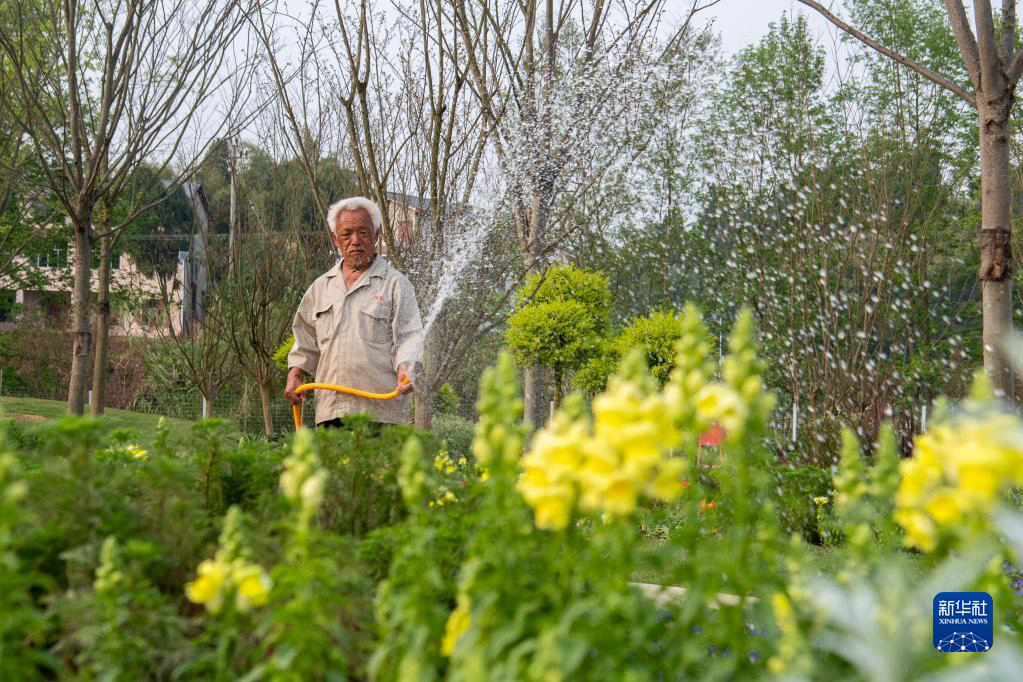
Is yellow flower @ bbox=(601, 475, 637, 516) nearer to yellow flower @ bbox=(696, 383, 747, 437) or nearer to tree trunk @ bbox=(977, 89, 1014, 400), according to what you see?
yellow flower @ bbox=(696, 383, 747, 437)

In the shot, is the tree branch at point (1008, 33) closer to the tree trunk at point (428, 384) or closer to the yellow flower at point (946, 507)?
the tree trunk at point (428, 384)

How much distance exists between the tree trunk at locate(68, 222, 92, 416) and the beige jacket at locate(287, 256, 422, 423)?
2099 millimetres

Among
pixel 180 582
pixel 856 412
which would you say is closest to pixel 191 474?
pixel 180 582

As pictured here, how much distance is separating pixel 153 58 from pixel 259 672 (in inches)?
214

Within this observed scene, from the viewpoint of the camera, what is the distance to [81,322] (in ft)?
18.4

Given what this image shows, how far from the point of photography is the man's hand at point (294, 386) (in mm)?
3754

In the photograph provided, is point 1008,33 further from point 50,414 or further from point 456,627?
point 50,414

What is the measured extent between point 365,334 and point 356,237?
478 mm

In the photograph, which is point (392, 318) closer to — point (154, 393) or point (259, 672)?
point (259, 672)

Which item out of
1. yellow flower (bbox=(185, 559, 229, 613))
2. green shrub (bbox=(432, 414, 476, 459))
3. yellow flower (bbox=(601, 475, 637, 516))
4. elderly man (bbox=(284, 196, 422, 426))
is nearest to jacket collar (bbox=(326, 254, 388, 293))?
elderly man (bbox=(284, 196, 422, 426))

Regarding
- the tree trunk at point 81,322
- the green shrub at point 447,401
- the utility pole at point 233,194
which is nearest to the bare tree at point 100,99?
the tree trunk at point 81,322

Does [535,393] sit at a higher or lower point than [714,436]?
higher

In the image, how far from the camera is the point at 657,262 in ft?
58.0

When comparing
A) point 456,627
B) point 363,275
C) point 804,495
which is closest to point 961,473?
point 456,627
